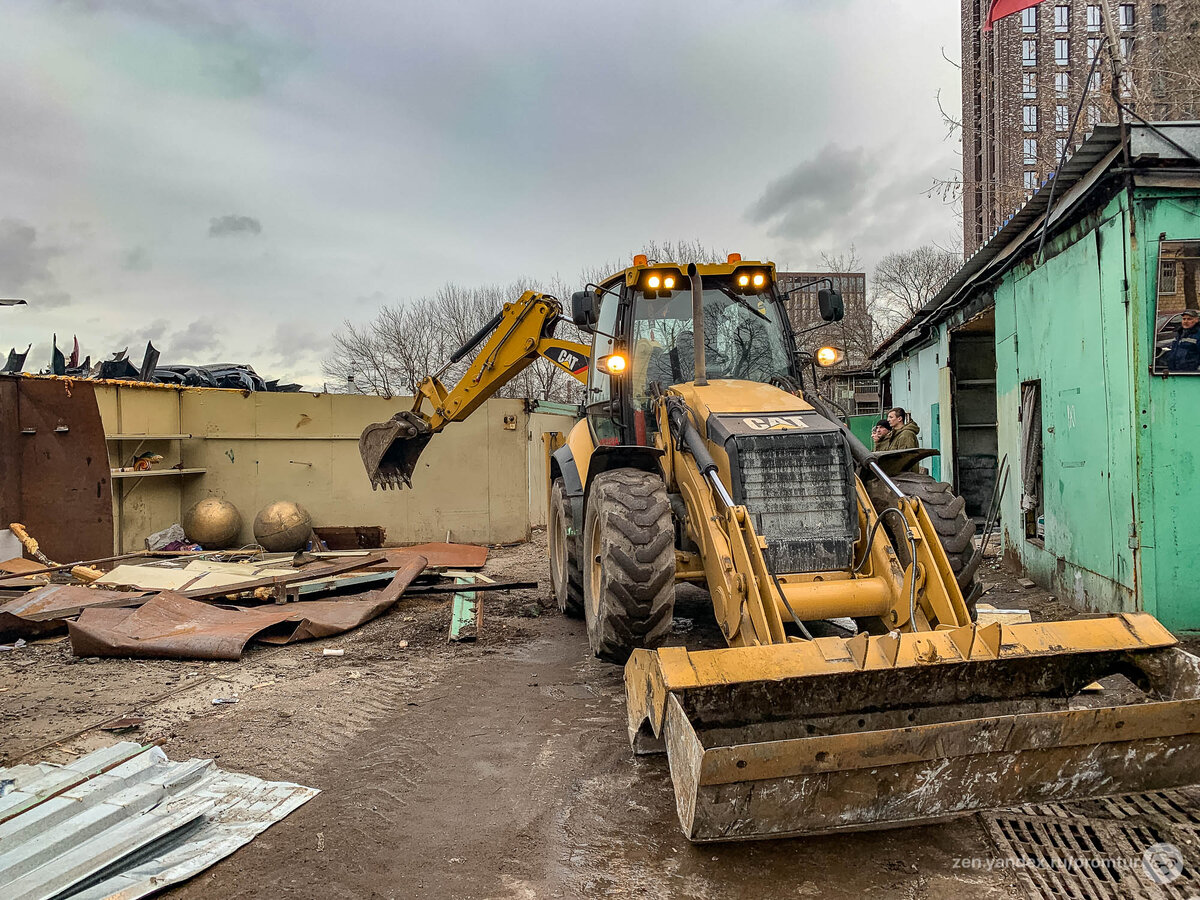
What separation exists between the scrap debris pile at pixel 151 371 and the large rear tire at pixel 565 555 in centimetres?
731

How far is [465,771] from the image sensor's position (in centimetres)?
399

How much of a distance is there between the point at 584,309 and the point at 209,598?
447 centimetres

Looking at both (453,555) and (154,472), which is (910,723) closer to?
(453,555)

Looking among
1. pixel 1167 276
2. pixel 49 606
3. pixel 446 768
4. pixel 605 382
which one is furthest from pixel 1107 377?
pixel 49 606

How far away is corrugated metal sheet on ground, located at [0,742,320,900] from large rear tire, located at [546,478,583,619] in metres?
3.23

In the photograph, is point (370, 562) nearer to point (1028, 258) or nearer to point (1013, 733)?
point (1013, 733)

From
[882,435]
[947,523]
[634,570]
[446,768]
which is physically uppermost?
[882,435]

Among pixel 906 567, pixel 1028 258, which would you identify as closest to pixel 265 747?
pixel 906 567

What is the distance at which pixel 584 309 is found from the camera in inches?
235

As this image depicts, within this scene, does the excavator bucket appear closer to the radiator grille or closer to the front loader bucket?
the radiator grille

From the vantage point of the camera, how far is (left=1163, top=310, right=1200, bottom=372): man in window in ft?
19.7

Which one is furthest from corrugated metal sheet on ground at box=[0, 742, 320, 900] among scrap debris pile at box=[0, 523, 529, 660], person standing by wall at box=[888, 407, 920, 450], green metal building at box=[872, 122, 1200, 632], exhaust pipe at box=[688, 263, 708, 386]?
person standing by wall at box=[888, 407, 920, 450]

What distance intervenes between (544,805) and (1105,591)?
17.9 feet

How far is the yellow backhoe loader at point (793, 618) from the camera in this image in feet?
9.29
